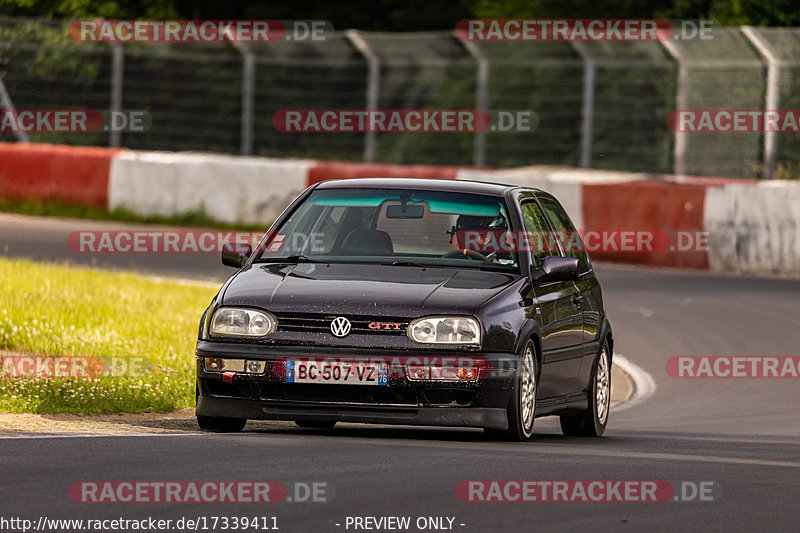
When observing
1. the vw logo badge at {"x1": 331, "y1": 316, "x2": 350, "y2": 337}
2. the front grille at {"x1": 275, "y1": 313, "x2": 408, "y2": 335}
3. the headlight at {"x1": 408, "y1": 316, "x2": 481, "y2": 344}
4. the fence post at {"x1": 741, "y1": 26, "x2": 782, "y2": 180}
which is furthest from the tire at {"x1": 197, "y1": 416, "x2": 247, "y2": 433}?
the fence post at {"x1": 741, "y1": 26, "x2": 782, "y2": 180}

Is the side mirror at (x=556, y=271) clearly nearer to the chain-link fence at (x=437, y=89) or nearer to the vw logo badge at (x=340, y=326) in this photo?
the vw logo badge at (x=340, y=326)

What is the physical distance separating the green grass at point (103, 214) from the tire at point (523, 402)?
1433 cm

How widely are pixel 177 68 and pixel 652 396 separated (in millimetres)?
14574

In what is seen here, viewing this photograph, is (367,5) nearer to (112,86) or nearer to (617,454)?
(112,86)

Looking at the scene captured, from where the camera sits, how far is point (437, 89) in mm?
28375

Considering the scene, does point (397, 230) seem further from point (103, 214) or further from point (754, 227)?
point (103, 214)

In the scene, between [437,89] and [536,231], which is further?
[437,89]

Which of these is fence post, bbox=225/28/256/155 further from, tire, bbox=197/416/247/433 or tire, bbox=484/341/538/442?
tire, bbox=484/341/538/442

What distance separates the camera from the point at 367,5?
39719 millimetres

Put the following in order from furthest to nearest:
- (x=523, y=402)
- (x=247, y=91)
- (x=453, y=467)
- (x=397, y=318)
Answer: (x=247, y=91), (x=523, y=402), (x=397, y=318), (x=453, y=467)

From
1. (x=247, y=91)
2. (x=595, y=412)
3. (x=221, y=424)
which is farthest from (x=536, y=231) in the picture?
(x=247, y=91)

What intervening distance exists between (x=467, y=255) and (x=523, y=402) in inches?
40.5

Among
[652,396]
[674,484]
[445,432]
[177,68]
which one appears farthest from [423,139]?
[674,484]

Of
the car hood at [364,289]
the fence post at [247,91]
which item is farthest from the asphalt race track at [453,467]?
the fence post at [247,91]
